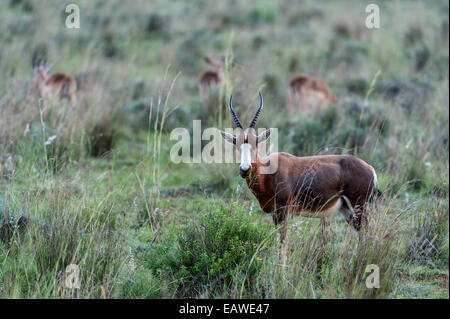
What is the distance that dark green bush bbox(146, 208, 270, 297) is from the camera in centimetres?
456

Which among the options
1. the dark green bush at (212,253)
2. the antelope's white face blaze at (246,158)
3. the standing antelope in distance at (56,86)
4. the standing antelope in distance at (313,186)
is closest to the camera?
the dark green bush at (212,253)

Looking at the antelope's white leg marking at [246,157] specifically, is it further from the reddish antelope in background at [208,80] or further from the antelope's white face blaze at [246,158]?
the reddish antelope in background at [208,80]

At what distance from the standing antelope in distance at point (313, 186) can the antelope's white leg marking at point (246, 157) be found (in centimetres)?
28

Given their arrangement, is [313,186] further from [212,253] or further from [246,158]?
[212,253]

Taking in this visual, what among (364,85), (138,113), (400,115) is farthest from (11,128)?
(364,85)

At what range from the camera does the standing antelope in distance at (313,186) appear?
5363 mm

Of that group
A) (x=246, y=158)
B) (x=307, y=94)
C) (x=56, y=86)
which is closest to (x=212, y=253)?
(x=246, y=158)

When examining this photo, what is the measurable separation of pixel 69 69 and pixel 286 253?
10.8m

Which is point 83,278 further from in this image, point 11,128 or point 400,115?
point 400,115

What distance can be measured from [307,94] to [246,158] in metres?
6.69

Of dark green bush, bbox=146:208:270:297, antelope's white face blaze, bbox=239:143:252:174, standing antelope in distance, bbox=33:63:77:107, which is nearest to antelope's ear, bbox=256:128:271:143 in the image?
antelope's white face blaze, bbox=239:143:252:174

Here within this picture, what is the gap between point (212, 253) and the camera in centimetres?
457

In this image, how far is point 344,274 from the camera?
179 inches

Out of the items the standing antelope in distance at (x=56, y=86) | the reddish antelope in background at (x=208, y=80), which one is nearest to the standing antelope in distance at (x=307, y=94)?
the reddish antelope in background at (x=208, y=80)
